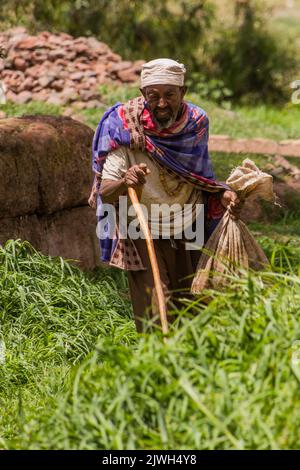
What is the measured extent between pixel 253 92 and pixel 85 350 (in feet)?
48.4

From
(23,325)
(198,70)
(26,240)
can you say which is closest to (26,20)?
(198,70)

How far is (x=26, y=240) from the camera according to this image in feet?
28.8

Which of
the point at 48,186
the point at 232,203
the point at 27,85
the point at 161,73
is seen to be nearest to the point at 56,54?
the point at 27,85

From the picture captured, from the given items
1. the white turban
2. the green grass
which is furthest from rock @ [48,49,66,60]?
the green grass

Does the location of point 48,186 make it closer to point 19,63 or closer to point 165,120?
point 165,120

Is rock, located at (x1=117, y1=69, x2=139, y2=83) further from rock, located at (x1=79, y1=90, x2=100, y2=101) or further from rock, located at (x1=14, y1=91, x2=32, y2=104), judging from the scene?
rock, located at (x1=14, y1=91, x2=32, y2=104)

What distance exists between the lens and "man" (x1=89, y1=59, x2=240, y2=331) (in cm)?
633

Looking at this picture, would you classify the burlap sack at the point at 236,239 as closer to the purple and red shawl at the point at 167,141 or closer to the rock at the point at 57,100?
the purple and red shawl at the point at 167,141

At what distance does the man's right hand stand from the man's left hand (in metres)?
0.52

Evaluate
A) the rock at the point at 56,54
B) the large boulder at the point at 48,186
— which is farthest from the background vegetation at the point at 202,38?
the large boulder at the point at 48,186

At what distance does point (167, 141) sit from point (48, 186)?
2761mm

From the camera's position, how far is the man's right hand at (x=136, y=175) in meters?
6.14
